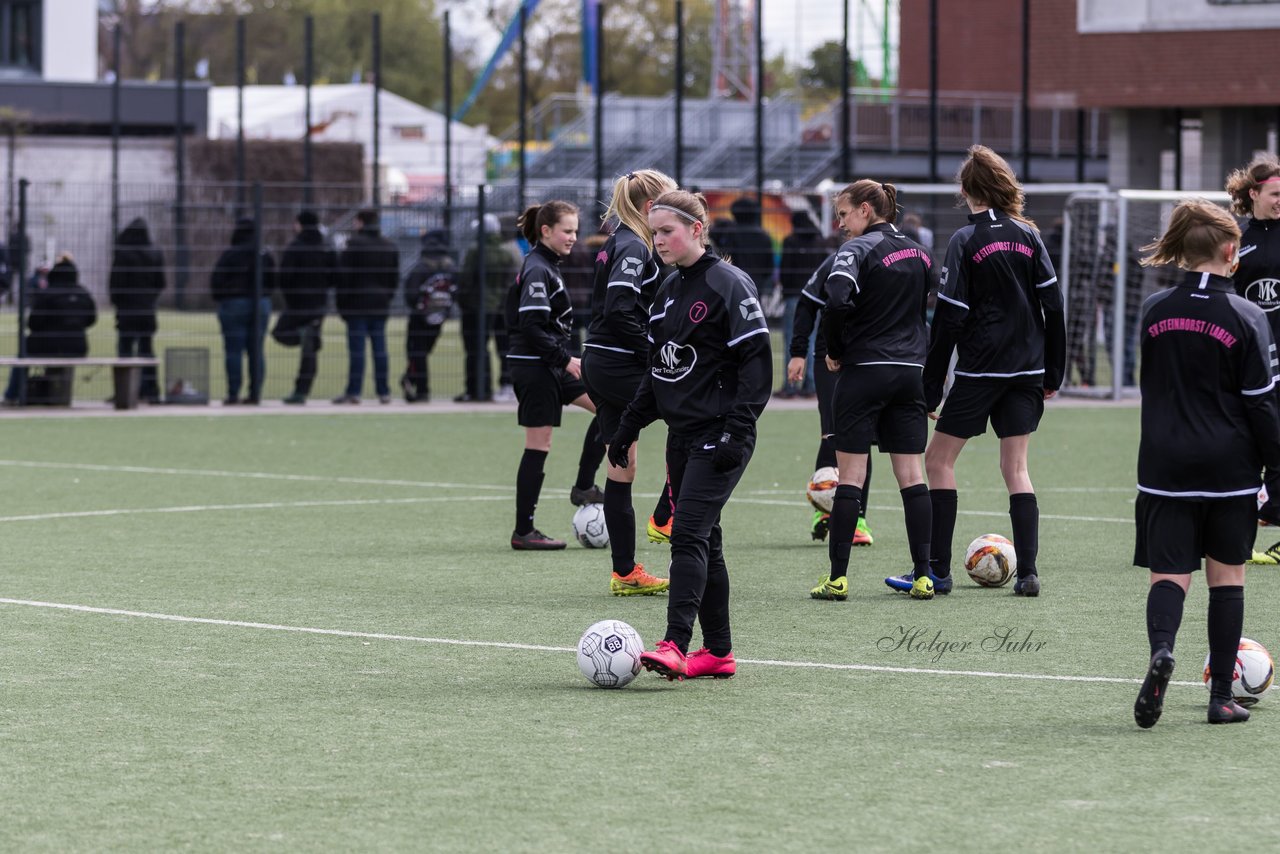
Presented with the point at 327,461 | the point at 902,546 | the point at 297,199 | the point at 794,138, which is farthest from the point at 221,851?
the point at 297,199

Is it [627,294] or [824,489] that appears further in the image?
[824,489]

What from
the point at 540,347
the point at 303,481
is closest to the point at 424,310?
the point at 303,481

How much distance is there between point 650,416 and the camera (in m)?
7.73

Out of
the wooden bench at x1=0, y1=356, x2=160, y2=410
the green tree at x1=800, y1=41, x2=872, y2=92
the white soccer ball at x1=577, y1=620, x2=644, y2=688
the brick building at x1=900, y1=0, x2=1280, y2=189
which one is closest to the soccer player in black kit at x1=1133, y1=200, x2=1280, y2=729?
the white soccer ball at x1=577, y1=620, x2=644, y2=688

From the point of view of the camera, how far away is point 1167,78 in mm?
32000

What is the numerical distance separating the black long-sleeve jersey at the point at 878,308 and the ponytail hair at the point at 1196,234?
263 centimetres

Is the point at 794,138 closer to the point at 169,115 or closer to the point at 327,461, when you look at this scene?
the point at 169,115

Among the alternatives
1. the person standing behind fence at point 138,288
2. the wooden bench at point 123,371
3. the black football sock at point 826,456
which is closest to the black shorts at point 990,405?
the black football sock at point 826,456

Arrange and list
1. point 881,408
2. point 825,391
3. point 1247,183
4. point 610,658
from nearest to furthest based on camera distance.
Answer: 1. point 610,658
2. point 881,408
3. point 1247,183
4. point 825,391

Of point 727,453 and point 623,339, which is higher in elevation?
point 623,339

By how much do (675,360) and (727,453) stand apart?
448mm

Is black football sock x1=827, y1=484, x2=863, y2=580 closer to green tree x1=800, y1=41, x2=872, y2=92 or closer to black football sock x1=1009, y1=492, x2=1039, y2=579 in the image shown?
black football sock x1=1009, y1=492, x2=1039, y2=579

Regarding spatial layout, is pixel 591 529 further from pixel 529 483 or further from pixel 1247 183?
pixel 1247 183

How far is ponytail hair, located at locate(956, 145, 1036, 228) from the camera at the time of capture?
30.2ft
